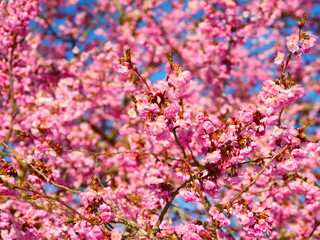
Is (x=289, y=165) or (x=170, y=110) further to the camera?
(x=289, y=165)

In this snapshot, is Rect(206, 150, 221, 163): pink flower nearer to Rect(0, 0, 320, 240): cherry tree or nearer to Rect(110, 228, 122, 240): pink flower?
Rect(0, 0, 320, 240): cherry tree

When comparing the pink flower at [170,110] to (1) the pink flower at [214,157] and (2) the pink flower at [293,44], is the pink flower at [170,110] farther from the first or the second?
(2) the pink flower at [293,44]

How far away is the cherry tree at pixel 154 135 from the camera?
2.99m

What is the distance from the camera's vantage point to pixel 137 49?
35.2ft

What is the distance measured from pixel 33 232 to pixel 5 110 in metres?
3.31

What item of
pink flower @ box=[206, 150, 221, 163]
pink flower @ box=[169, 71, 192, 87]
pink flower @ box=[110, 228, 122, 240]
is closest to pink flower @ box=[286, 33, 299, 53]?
pink flower @ box=[169, 71, 192, 87]

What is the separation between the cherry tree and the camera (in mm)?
2994

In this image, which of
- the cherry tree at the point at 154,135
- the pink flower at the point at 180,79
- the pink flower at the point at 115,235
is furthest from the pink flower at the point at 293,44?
the pink flower at the point at 115,235

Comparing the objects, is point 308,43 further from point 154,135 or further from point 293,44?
point 154,135

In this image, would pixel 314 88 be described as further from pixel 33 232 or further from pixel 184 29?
pixel 33 232

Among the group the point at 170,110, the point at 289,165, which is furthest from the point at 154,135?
the point at 289,165

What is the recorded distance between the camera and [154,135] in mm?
2949

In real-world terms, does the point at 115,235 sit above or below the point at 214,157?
below

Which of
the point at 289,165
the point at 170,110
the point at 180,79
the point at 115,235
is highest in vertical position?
the point at 180,79
